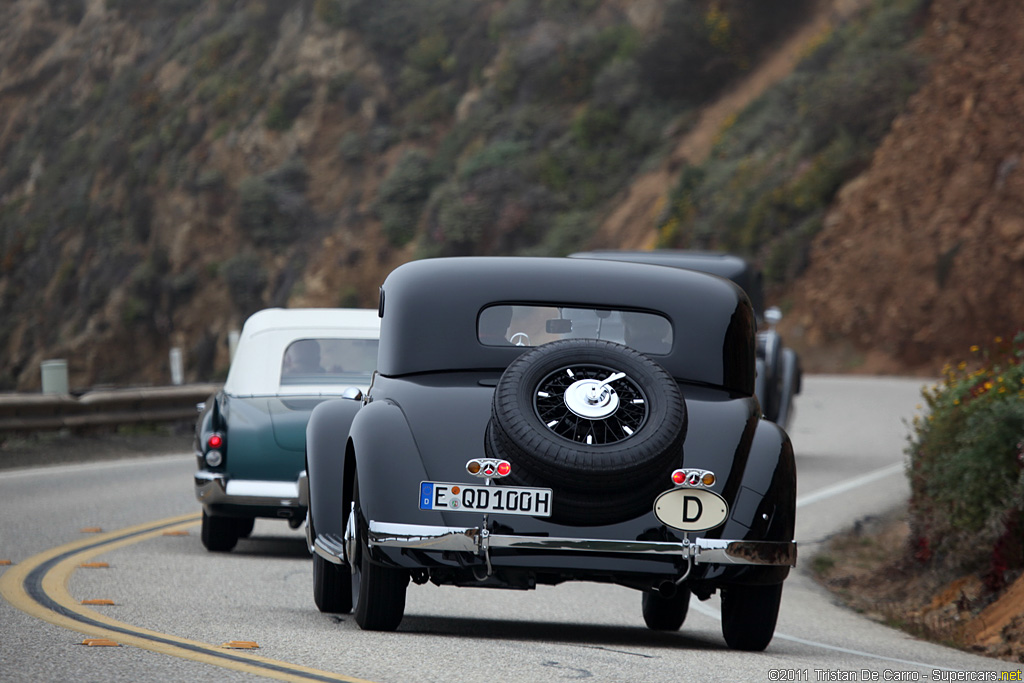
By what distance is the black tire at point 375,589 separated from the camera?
6133 mm

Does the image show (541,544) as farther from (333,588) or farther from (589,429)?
(333,588)

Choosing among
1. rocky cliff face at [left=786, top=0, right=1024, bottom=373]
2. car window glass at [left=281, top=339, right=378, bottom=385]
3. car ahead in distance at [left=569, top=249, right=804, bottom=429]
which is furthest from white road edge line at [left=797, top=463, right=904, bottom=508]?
rocky cliff face at [left=786, top=0, right=1024, bottom=373]

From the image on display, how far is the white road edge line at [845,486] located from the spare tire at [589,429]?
8067 mm

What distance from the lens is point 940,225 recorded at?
36000 mm

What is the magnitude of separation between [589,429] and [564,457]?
225 millimetres

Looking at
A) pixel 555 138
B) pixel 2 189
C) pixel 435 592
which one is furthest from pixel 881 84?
pixel 2 189

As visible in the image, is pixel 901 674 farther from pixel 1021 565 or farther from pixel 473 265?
pixel 1021 565

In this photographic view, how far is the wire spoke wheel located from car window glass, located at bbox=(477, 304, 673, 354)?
26.4 inches

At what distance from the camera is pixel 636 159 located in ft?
156

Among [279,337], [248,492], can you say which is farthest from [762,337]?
[248,492]

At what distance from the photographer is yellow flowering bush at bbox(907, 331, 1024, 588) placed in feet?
30.3

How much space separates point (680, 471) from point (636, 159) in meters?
42.4

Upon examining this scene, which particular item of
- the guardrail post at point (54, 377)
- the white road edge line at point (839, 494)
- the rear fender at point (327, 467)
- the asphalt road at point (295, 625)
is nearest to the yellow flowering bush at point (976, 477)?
the asphalt road at point (295, 625)

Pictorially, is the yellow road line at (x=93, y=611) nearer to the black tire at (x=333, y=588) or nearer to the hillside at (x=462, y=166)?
the black tire at (x=333, y=588)
